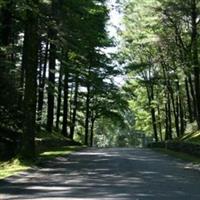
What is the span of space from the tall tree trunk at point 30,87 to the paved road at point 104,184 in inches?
101

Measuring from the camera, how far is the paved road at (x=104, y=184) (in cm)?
1265

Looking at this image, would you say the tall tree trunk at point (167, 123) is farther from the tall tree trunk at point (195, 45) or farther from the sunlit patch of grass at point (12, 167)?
the sunlit patch of grass at point (12, 167)

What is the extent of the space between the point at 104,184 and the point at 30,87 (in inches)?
381

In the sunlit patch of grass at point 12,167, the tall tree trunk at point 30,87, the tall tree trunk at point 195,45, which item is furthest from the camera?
the tall tree trunk at point 195,45

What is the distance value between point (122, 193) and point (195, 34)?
28546 mm

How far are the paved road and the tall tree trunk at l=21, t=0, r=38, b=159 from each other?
255 centimetres

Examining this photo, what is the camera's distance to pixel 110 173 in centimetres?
1845

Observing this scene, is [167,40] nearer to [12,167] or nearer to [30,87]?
[30,87]

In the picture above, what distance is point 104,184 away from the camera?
1504 centimetres

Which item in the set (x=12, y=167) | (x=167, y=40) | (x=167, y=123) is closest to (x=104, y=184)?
(x=12, y=167)

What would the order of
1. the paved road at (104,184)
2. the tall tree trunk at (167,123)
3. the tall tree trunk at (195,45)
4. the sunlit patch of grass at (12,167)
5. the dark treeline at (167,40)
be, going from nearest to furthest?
the paved road at (104,184), the sunlit patch of grass at (12,167), the tall tree trunk at (195,45), the dark treeline at (167,40), the tall tree trunk at (167,123)

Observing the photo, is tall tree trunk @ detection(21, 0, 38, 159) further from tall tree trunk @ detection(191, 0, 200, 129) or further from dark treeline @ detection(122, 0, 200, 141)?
tall tree trunk @ detection(191, 0, 200, 129)

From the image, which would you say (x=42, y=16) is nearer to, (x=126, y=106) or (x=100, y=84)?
(x=100, y=84)

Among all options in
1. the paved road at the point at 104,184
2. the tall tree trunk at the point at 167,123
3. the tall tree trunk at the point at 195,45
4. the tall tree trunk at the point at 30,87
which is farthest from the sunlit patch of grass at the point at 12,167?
the tall tree trunk at the point at 167,123
